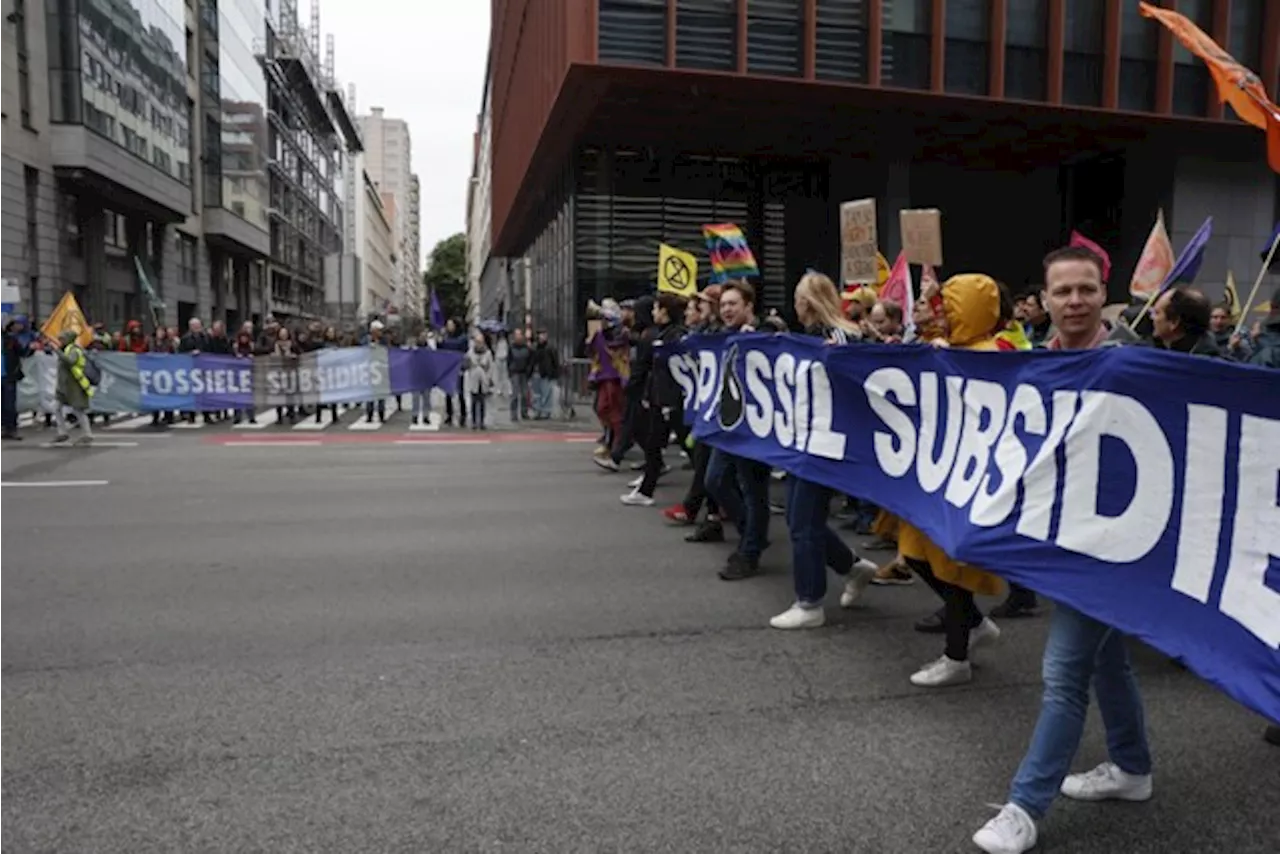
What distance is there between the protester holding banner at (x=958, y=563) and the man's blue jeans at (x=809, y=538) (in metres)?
0.68

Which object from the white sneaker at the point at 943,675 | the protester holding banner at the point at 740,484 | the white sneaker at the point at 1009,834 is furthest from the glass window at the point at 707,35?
the white sneaker at the point at 1009,834

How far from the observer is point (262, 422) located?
18.2 meters

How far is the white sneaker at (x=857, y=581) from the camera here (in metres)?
5.91

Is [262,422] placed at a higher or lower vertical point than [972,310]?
lower

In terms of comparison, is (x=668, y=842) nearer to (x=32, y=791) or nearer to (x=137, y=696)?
(x=32, y=791)

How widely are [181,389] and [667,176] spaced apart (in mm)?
13300

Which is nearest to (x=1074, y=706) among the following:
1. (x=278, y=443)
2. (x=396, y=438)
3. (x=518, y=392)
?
(x=278, y=443)

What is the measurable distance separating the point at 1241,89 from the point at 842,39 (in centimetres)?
1603

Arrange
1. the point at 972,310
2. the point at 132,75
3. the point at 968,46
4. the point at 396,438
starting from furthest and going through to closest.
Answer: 1. the point at 132,75
2. the point at 968,46
3. the point at 396,438
4. the point at 972,310

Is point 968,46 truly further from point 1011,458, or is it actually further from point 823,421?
point 1011,458

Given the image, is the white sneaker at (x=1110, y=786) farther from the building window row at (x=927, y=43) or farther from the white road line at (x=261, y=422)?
the building window row at (x=927, y=43)

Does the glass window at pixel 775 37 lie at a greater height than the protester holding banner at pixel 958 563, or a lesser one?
greater

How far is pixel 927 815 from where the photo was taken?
340cm

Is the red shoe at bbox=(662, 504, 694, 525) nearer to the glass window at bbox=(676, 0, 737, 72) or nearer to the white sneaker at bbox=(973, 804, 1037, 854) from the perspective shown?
the white sneaker at bbox=(973, 804, 1037, 854)
